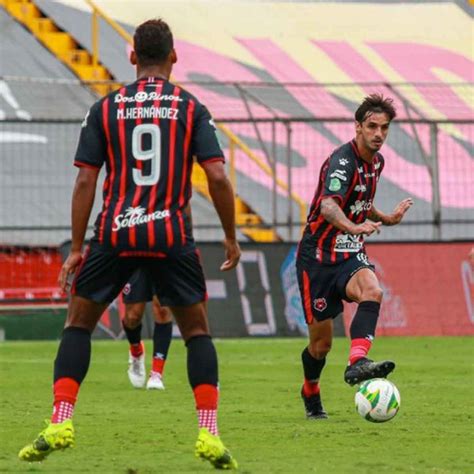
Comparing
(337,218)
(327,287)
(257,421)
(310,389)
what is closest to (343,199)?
(337,218)

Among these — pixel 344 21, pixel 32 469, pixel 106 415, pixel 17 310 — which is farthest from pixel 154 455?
pixel 344 21

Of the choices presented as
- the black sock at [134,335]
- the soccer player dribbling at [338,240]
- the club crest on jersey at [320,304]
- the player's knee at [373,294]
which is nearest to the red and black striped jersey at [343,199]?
the soccer player dribbling at [338,240]

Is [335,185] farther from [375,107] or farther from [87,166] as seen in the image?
[87,166]

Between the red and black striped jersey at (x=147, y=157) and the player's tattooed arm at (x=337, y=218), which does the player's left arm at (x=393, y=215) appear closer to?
the player's tattooed arm at (x=337, y=218)

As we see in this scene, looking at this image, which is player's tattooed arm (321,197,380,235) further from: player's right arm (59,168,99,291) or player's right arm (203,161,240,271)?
player's right arm (59,168,99,291)

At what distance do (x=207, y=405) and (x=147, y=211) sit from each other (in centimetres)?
101

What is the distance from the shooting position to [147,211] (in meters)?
7.14

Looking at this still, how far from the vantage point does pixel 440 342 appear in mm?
18891

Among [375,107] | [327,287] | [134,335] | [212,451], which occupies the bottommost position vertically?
[212,451]

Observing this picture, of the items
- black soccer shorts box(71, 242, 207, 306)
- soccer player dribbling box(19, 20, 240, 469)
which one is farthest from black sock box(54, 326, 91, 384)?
black soccer shorts box(71, 242, 207, 306)

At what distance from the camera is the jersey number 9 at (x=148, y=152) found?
23.4ft

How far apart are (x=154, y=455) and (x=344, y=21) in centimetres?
2732

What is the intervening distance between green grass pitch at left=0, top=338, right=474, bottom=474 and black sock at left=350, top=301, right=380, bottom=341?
59cm

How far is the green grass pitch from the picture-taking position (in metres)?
7.49
